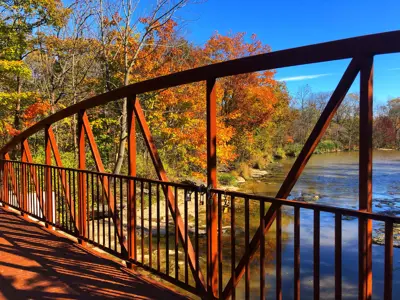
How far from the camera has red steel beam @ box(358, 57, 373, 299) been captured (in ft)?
4.58

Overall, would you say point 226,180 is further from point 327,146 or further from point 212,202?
point 327,146

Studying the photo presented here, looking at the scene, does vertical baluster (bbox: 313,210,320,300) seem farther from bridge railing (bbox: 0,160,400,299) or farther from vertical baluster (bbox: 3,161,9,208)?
vertical baluster (bbox: 3,161,9,208)

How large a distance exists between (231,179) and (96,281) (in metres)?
13.5

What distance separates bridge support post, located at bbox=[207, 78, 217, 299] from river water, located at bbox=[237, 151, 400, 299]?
3358 millimetres

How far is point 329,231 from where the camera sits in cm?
819

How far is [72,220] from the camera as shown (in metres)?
3.43

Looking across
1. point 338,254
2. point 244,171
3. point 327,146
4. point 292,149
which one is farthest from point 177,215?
point 327,146

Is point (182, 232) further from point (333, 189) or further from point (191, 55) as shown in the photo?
point (333, 189)

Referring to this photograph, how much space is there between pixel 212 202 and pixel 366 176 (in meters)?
0.91

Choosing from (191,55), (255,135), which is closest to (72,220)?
(191,55)

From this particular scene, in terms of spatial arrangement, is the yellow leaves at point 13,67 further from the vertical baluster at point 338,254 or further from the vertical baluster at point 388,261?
the vertical baluster at point 388,261

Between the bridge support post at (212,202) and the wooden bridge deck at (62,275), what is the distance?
0.31m

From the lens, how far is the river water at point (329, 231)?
543cm

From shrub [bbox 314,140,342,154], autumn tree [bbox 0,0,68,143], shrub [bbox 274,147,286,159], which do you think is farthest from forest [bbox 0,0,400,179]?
shrub [bbox 314,140,342,154]
